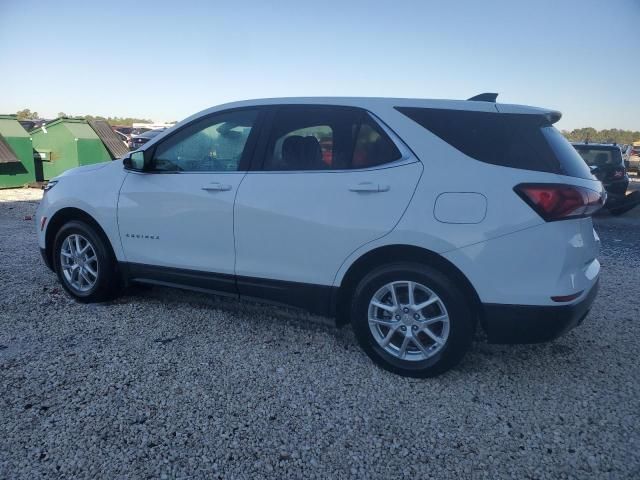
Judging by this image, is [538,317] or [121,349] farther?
[121,349]

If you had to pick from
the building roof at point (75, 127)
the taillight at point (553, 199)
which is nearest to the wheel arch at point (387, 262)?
the taillight at point (553, 199)

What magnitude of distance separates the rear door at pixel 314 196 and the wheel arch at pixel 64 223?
143cm

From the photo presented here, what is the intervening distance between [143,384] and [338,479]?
140cm

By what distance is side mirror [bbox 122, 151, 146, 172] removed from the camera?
147 inches

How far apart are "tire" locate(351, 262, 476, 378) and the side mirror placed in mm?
2053

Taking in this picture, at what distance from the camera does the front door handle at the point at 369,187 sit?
2891 millimetres

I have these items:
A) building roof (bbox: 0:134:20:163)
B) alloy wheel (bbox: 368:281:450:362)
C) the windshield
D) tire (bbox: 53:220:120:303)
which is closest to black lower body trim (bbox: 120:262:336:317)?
tire (bbox: 53:220:120:303)

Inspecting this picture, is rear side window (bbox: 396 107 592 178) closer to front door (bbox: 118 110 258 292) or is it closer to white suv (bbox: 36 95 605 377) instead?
white suv (bbox: 36 95 605 377)

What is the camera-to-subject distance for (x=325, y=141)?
10.6 feet

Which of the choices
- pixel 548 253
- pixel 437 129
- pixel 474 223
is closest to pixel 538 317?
pixel 548 253

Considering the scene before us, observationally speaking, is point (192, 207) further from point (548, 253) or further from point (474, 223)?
point (548, 253)

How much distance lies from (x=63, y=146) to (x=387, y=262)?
12.5 meters

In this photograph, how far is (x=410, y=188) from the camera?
9.29ft

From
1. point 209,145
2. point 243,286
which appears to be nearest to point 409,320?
point 243,286
